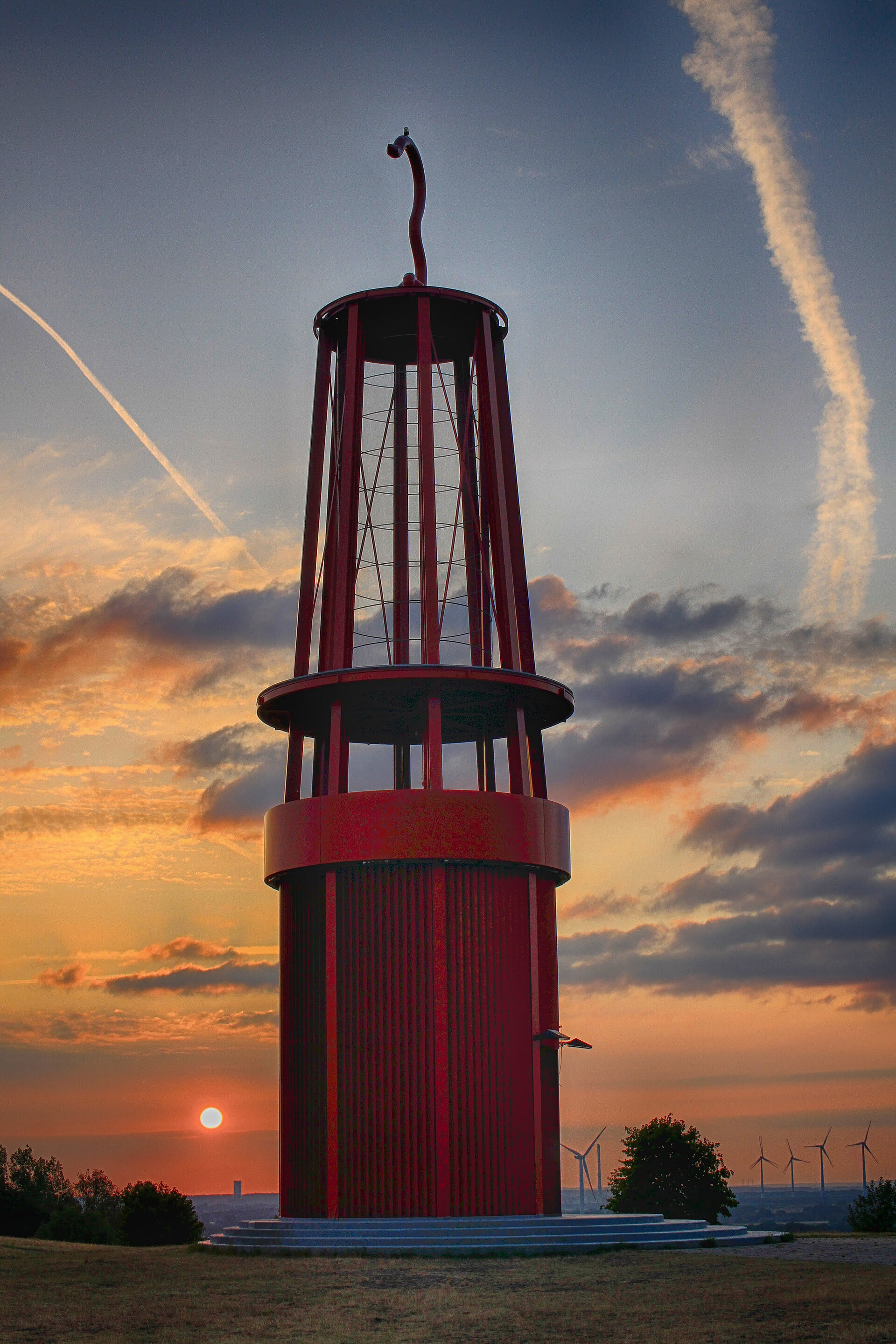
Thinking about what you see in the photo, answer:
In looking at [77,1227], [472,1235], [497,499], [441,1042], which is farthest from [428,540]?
[77,1227]

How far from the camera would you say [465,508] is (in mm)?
43062

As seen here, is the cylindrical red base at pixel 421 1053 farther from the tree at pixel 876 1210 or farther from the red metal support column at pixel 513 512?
the tree at pixel 876 1210

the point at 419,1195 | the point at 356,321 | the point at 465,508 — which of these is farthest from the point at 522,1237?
the point at 356,321

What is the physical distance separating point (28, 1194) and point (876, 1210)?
4353cm

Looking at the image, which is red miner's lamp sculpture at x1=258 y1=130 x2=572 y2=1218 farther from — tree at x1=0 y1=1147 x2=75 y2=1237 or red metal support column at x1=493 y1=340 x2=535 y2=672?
tree at x1=0 y1=1147 x2=75 y2=1237

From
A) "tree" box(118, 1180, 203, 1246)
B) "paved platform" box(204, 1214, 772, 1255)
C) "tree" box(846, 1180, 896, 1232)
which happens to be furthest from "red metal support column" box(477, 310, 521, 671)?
"tree" box(846, 1180, 896, 1232)

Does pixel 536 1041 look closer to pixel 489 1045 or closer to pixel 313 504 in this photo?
pixel 489 1045

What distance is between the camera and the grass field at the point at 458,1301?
70.1ft

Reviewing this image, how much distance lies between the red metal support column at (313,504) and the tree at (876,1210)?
31.3 meters

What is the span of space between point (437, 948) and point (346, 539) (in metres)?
11.5

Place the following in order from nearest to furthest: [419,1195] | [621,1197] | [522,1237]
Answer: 1. [522,1237]
2. [419,1195]
3. [621,1197]

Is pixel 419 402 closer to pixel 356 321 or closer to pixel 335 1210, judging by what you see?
pixel 356 321

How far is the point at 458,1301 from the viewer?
79.7 feet

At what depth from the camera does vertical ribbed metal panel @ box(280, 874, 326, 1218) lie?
35.9m
